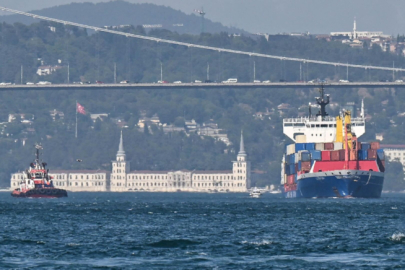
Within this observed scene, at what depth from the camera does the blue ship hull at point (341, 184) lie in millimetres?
101000

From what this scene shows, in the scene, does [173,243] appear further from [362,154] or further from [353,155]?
[362,154]

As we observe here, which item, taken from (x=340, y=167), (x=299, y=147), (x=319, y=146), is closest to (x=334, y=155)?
(x=340, y=167)

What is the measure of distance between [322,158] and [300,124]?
63.4 feet

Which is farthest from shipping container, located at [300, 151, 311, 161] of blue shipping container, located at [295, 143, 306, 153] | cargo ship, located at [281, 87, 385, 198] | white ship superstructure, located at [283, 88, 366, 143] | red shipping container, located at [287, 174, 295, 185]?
red shipping container, located at [287, 174, 295, 185]

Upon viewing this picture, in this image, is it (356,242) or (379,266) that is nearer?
(379,266)

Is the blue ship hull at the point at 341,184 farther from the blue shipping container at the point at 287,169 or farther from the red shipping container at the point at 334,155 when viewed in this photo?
the blue shipping container at the point at 287,169

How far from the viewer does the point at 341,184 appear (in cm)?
10131

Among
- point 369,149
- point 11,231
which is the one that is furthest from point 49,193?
point 11,231

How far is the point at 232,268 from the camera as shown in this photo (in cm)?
3800

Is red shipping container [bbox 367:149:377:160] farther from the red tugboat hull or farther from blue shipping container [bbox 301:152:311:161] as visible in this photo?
the red tugboat hull

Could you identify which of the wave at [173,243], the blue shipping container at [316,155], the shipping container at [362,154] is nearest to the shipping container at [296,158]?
the blue shipping container at [316,155]

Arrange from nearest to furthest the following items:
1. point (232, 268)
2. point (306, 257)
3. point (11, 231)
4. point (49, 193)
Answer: point (232, 268) → point (306, 257) → point (11, 231) → point (49, 193)

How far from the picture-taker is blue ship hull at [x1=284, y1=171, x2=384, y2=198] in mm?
101000

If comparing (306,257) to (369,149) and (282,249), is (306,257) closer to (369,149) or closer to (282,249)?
(282,249)
